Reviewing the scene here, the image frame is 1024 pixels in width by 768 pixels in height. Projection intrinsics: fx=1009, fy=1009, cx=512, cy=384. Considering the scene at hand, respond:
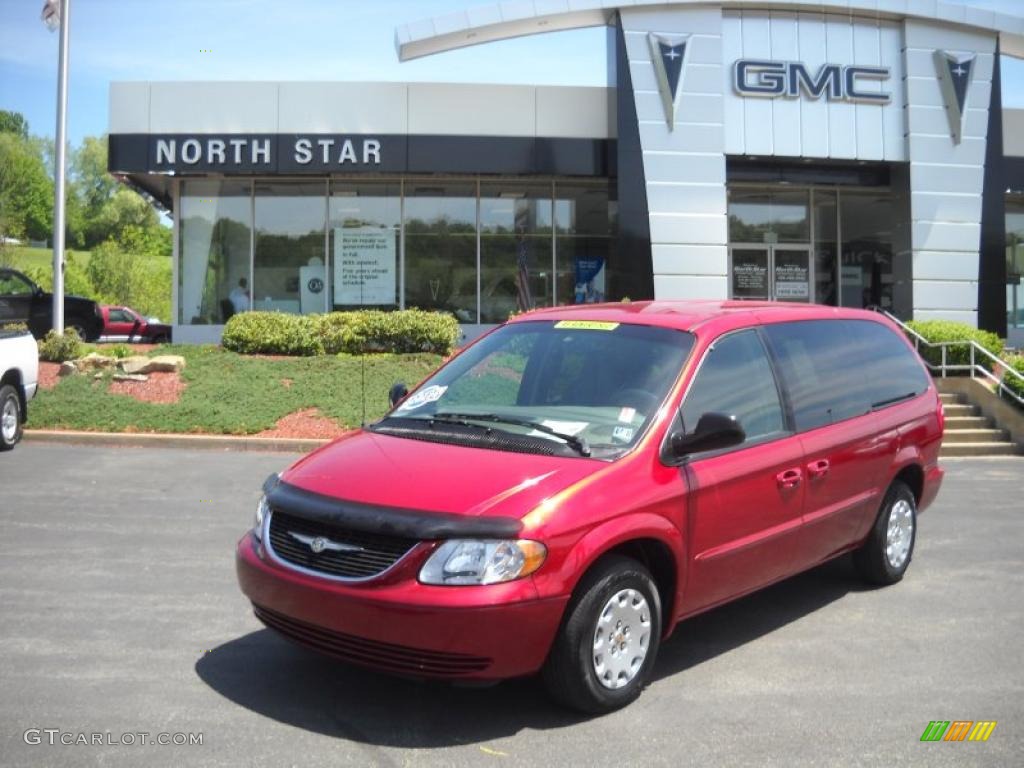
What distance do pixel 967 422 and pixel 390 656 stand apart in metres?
13.0

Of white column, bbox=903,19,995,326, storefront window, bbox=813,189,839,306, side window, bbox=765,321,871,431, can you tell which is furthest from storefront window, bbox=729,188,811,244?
side window, bbox=765,321,871,431

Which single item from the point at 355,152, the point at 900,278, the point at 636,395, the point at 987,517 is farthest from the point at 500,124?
the point at 636,395

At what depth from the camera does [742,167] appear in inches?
829

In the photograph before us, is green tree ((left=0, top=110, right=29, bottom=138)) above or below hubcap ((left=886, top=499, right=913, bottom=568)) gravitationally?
above

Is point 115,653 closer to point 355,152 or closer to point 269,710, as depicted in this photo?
point 269,710

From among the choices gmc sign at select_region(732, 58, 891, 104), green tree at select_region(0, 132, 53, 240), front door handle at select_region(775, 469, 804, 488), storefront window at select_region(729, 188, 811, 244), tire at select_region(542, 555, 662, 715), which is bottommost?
tire at select_region(542, 555, 662, 715)

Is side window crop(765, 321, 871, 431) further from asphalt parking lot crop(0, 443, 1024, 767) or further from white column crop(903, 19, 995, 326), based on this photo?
white column crop(903, 19, 995, 326)

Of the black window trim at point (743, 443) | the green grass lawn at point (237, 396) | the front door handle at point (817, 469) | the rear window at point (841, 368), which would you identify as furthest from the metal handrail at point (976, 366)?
the black window trim at point (743, 443)

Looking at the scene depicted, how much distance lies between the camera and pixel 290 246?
22.2m

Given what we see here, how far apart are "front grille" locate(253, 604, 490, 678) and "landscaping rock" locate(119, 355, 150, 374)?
41.3 ft

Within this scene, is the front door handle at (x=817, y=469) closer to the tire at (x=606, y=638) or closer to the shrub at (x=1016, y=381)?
the tire at (x=606, y=638)

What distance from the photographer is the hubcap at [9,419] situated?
1200 cm

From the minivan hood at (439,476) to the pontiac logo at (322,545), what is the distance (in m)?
0.19

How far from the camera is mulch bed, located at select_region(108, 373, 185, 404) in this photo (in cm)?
1473
